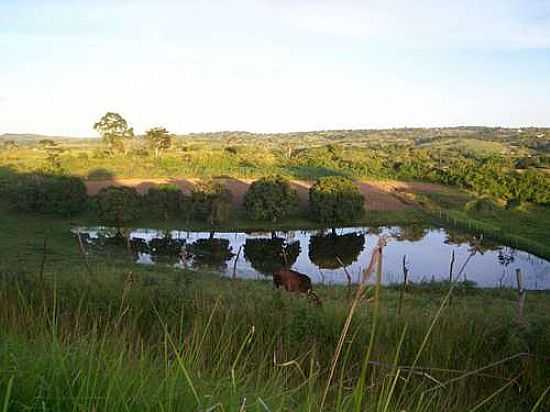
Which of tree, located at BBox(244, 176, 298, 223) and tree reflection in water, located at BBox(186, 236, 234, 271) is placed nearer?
tree reflection in water, located at BBox(186, 236, 234, 271)

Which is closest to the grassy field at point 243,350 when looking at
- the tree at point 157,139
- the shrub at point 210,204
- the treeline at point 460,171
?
the shrub at point 210,204

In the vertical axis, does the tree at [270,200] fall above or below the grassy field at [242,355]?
below

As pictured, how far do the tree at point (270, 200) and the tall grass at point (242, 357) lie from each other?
40722 millimetres

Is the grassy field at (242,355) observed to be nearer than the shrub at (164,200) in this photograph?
Yes

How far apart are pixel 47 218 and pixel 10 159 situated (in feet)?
96.2

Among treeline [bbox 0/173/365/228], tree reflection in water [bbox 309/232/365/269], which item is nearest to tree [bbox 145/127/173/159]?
treeline [bbox 0/173/365/228]

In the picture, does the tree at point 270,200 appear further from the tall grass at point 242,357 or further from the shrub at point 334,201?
the tall grass at point 242,357

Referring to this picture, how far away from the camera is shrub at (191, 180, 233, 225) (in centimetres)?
4700

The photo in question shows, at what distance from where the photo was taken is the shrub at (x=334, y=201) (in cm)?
4919

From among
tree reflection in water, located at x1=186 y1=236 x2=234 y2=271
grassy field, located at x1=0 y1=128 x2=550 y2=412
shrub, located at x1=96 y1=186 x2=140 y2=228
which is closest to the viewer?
grassy field, located at x1=0 y1=128 x2=550 y2=412

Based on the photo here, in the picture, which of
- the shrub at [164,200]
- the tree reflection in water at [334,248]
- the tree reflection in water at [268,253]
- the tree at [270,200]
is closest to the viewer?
the tree reflection in water at [268,253]

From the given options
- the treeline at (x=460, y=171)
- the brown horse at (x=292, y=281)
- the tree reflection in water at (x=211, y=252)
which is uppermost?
the treeline at (x=460, y=171)

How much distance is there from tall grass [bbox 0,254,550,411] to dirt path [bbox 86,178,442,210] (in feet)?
154

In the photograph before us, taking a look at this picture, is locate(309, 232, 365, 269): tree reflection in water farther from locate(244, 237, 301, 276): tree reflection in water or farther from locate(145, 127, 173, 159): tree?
locate(145, 127, 173, 159): tree
